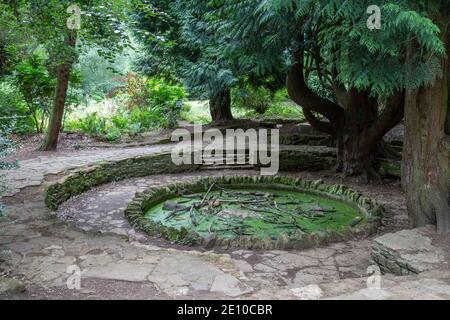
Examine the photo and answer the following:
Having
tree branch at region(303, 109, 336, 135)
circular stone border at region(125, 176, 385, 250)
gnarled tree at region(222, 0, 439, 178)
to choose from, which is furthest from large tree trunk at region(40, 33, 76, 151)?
tree branch at region(303, 109, 336, 135)

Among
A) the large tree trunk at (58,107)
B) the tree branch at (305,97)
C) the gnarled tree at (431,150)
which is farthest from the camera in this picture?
the large tree trunk at (58,107)

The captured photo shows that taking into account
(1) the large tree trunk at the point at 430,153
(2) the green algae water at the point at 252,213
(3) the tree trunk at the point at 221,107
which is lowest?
(2) the green algae water at the point at 252,213

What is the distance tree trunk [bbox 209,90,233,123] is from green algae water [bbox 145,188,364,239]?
3831mm

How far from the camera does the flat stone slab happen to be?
3.13m

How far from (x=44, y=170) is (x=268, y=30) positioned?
3819 millimetres

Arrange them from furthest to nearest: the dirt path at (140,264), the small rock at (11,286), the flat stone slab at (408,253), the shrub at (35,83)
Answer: the shrub at (35,83) < the flat stone slab at (408,253) < the dirt path at (140,264) < the small rock at (11,286)

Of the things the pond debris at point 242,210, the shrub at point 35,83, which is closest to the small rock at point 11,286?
the pond debris at point 242,210

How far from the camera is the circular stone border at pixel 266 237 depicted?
4.26m

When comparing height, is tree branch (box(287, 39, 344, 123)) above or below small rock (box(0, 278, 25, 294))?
above

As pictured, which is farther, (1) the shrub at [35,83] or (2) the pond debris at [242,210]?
(1) the shrub at [35,83]

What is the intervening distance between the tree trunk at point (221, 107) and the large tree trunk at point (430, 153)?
6.02 m

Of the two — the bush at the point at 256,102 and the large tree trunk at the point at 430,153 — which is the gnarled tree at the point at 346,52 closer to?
the large tree trunk at the point at 430,153

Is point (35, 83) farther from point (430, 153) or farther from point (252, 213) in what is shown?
point (430, 153)

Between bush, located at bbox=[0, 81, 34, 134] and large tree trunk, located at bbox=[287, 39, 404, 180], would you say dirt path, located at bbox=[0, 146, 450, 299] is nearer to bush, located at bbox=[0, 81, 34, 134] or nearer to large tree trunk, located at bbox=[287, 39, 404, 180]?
large tree trunk, located at bbox=[287, 39, 404, 180]
